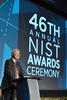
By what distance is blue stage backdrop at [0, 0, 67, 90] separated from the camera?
18.5 ft

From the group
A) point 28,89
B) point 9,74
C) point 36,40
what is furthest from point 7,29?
point 28,89

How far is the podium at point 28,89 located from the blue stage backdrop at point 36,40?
210 centimetres

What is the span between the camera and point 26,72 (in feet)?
19.6

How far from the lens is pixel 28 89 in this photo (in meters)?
3.18

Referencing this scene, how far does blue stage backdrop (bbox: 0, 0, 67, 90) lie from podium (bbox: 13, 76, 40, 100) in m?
2.10

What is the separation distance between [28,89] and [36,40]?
333 centimetres

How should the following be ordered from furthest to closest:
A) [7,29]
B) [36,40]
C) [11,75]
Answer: [36,40] < [7,29] < [11,75]

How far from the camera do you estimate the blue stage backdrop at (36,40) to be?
5.63 m

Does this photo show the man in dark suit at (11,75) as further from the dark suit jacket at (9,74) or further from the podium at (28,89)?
the podium at (28,89)

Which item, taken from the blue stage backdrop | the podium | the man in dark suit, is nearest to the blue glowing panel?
the blue stage backdrop

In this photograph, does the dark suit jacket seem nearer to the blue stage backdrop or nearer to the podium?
the podium

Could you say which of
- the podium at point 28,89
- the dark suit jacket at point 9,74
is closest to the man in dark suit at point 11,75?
the dark suit jacket at point 9,74

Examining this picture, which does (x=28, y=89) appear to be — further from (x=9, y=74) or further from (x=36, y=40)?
(x=36, y=40)

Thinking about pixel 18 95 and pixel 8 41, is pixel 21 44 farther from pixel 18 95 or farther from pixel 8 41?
pixel 18 95
